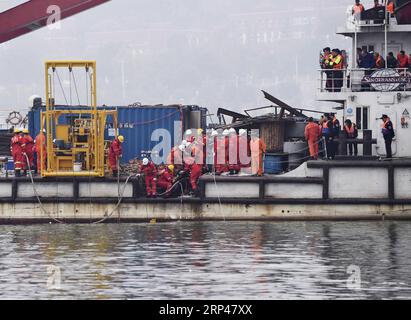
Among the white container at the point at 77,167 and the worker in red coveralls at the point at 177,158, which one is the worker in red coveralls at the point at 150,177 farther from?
the white container at the point at 77,167

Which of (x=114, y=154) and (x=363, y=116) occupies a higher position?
(x=363, y=116)

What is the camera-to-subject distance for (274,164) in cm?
3634

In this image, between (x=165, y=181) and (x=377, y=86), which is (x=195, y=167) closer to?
(x=165, y=181)

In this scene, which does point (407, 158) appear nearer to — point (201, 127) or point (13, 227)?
point (201, 127)

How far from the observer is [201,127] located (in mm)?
40906

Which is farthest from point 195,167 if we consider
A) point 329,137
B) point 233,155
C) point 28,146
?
point 28,146

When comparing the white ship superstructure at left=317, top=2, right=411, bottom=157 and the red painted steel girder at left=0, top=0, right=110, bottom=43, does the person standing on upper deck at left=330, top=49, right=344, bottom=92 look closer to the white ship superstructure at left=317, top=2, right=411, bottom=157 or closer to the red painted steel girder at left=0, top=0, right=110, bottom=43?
the white ship superstructure at left=317, top=2, right=411, bottom=157

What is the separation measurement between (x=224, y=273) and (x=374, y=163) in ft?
27.5

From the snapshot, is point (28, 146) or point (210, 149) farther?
point (210, 149)

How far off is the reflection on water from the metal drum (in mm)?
2269

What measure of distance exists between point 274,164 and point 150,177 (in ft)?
11.6

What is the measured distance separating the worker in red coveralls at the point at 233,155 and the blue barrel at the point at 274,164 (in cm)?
84
